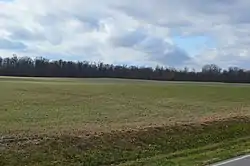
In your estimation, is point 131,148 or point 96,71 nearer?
point 131,148

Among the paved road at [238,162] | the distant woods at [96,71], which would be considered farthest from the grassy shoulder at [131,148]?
the distant woods at [96,71]

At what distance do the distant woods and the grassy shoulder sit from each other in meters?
89.2

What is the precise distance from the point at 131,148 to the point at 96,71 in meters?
110

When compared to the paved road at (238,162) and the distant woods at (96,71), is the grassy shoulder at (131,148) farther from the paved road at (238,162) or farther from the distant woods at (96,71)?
the distant woods at (96,71)

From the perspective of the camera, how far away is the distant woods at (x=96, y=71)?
110 metres

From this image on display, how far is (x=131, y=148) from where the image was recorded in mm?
15086

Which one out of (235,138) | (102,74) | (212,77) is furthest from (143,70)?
(235,138)

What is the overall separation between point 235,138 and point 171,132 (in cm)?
271

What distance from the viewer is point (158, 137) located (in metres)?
17.1

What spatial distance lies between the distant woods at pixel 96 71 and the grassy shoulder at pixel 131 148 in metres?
89.2

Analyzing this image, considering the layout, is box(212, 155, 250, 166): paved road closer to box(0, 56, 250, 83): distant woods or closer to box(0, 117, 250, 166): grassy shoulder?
box(0, 117, 250, 166): grassy shoulder

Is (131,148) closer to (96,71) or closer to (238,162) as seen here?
(238,162)

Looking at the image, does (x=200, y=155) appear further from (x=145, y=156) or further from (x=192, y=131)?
(x=192, y=131)

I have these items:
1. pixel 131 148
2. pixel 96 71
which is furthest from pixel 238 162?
pixel 96 71
